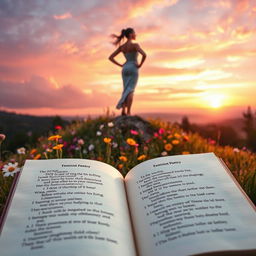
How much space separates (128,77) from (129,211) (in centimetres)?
650

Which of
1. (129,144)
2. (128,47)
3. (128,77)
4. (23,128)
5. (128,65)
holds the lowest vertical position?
(23,128)

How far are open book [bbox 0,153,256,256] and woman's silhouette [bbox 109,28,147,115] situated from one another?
6104 millimetres

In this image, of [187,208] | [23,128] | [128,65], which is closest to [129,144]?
[187,208]

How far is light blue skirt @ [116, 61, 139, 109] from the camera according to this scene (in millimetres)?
7910

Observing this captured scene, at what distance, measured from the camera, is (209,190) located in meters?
1.66

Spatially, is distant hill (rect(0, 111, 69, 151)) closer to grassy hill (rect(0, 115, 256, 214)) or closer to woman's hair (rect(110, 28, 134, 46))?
grassy hill (rect(0, 115, 256, 214))

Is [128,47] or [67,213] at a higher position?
[128,47]

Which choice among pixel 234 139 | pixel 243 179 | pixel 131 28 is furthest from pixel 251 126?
pixel 243 179

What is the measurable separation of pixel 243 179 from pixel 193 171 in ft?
3.52

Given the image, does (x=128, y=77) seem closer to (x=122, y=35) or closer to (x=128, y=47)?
(x=128, y=47)

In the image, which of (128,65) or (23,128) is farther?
(23,128)

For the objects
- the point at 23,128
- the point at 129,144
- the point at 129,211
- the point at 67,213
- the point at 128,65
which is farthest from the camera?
the point at 23,128

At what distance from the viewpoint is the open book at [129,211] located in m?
1.32

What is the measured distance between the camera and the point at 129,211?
174 cm
